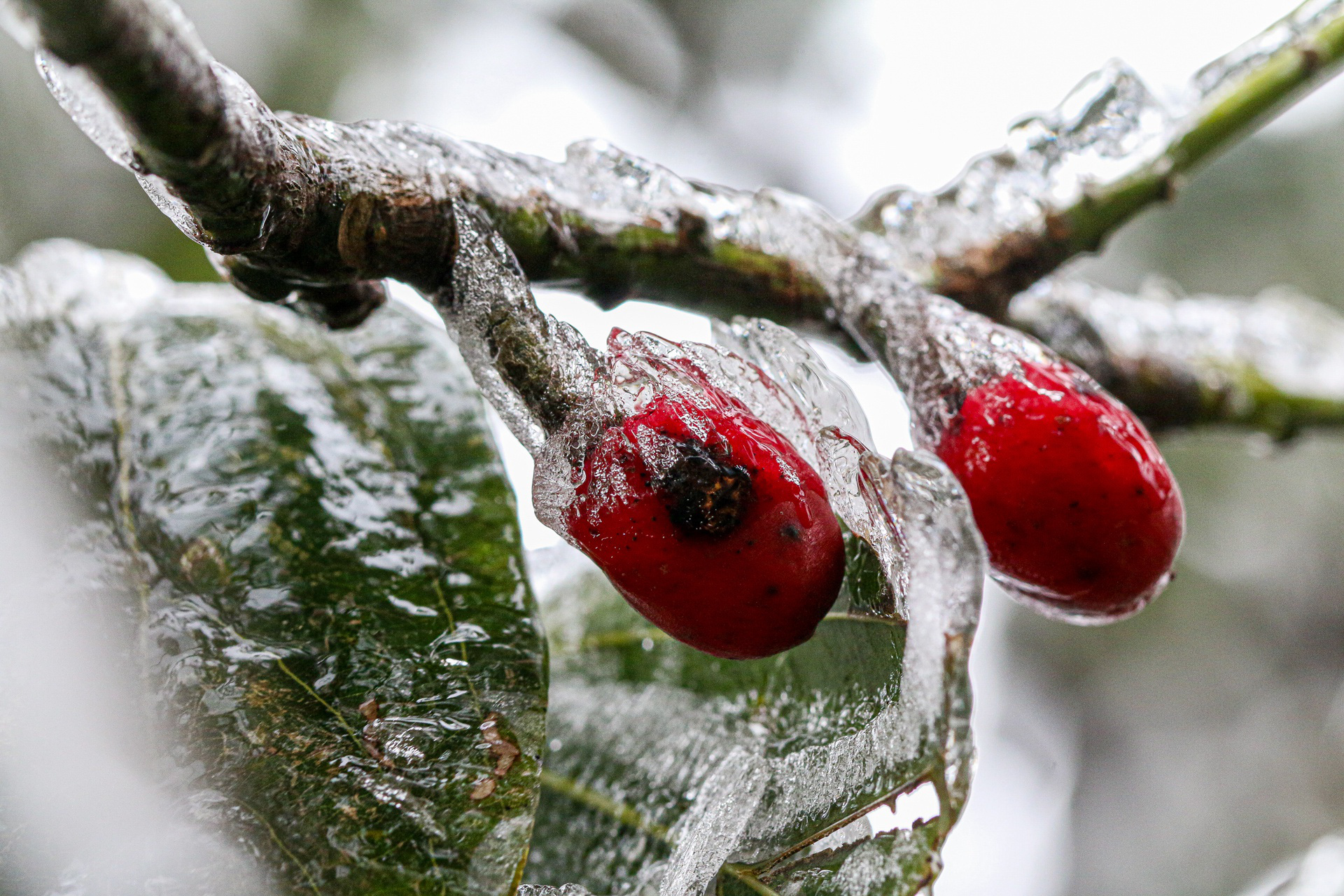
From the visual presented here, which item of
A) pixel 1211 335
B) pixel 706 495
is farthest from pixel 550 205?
pixel 1211 335

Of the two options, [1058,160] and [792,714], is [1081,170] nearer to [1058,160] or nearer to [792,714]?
[1058,160]

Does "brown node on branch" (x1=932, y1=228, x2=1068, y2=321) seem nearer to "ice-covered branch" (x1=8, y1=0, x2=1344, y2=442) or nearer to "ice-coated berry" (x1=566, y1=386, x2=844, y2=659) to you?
"ice-covered branch" (x1=8, y1=0, x2=1344, y2=442)

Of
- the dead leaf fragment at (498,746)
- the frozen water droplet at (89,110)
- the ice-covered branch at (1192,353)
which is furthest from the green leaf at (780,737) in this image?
the ice-covered branch at (1192,353)

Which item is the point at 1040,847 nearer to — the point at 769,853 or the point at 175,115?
the point at 769,853

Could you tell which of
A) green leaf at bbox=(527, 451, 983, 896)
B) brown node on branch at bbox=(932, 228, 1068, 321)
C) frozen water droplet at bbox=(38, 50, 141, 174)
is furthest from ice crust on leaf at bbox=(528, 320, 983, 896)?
brown node on branch at bbox=(932, 228, 1068, 321)

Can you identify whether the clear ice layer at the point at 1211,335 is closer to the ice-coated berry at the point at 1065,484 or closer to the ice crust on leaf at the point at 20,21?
the ice-coated berry at the point at 1065,484

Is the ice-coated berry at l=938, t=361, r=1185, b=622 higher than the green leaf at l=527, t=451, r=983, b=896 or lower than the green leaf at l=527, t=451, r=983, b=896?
higher
